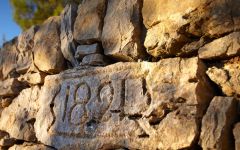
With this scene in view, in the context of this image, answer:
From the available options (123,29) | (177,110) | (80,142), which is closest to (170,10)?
(123,29)

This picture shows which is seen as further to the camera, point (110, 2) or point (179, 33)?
point (110, 2)

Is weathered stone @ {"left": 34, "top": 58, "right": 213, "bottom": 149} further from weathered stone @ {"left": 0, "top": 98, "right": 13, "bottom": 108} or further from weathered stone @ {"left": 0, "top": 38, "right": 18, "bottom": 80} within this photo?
weathered stone @ {"left": 0, "top": 38, "right": 18, "bottom": 80}

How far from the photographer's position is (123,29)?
248cm

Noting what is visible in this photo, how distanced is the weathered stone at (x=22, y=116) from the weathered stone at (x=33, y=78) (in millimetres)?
63

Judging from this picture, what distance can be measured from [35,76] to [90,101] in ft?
2.79

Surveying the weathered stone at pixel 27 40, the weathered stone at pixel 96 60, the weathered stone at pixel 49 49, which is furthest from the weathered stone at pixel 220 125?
the weathered stone at pixel 27 40

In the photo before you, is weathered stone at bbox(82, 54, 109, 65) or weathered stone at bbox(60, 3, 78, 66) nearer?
weathered stone at bbox(82, 54, 109, 65)

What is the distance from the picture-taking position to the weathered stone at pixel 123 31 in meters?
2.41

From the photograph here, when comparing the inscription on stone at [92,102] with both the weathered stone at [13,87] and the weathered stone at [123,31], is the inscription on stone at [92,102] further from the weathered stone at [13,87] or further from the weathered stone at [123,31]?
the weathered stone at [13,87]

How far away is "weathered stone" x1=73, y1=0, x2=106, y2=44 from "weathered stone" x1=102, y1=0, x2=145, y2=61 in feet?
0.24

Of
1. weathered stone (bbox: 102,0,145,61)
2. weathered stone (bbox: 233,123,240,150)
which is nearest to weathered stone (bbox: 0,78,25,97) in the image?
weathered stone (bbox: 102,0,145,61)

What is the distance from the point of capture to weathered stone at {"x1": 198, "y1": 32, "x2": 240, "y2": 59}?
1910 mm

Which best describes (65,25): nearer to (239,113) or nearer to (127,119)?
(127,119)

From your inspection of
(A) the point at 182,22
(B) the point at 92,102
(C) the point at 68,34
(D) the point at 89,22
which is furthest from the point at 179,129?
(C) the point at 68,34
